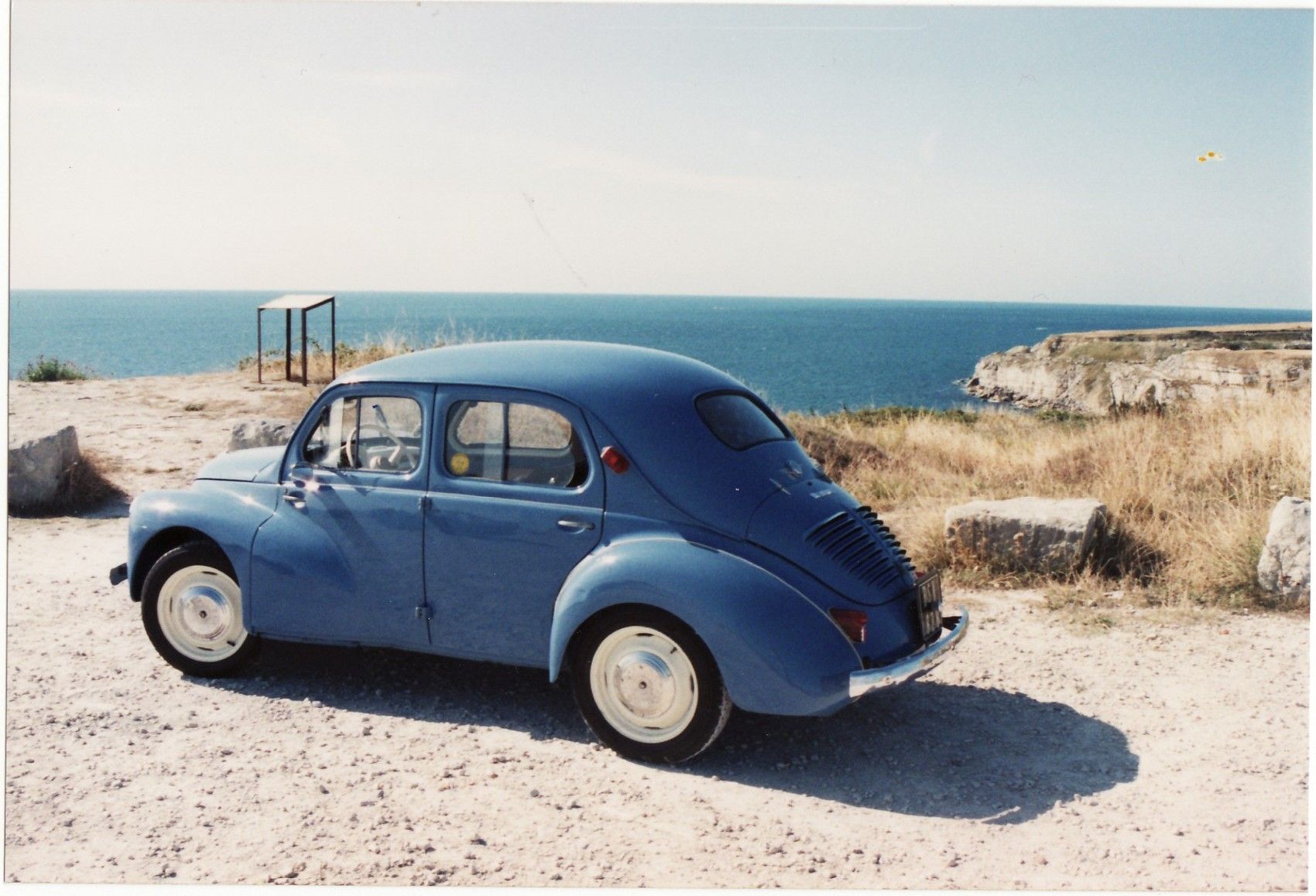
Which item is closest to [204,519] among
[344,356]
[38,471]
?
[38,471]

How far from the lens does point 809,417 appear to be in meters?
15.8

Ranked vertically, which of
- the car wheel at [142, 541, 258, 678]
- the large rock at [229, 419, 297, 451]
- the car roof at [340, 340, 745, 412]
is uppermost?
the car roof at [340, 340, 745, 412]

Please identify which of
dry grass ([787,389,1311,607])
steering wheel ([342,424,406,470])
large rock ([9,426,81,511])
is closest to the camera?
steering wheel ([342,424,406,470])

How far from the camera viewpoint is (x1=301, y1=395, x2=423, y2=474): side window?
552 cm

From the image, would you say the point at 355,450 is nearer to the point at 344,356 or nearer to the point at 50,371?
the point at 344,356

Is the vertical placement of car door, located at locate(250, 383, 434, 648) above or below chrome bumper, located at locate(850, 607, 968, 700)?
above

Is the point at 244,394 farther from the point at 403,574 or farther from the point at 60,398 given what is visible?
the point at 403,574

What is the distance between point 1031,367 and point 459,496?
47172mm

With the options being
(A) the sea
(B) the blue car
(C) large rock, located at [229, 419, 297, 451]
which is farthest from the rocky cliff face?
(C) large rock, located at [229, 419, 297, 451]

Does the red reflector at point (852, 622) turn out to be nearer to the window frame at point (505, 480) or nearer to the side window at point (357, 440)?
the window frame at point (505, 480)

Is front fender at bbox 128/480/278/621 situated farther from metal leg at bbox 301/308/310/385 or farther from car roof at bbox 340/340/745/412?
metal leg at bbox 301/308/310/385

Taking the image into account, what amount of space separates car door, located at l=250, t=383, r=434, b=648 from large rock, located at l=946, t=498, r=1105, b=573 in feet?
13.3

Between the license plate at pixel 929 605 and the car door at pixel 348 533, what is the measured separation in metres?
2.15

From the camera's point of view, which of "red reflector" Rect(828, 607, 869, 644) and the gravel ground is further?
"red reflector" Rect(828, 607, 869, 644)
